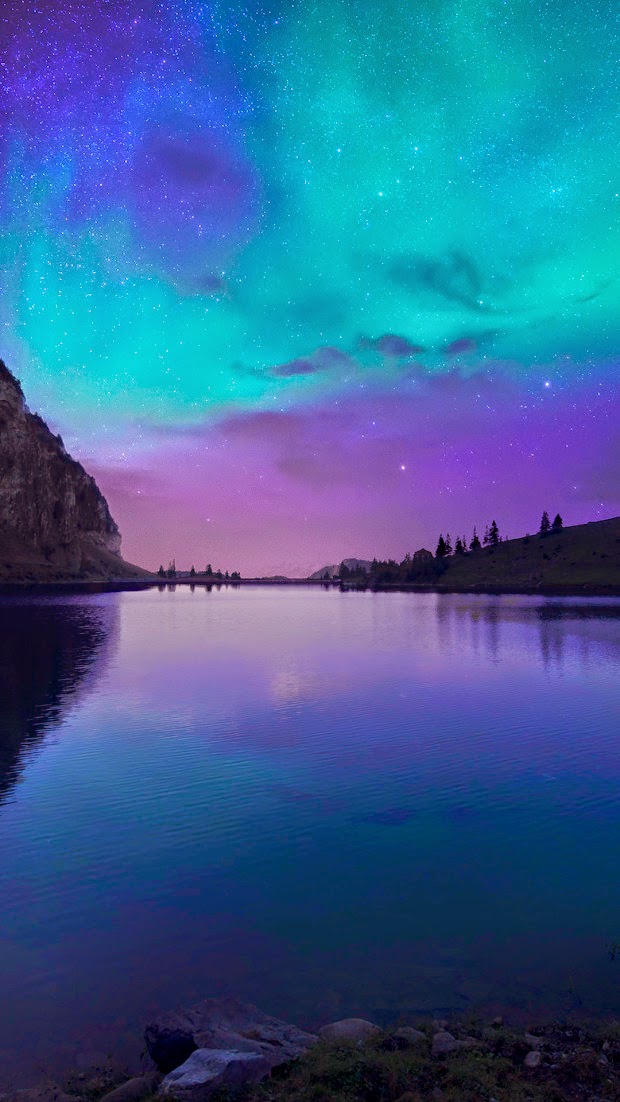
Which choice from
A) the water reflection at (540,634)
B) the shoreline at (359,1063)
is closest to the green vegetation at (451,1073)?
the shoreline at (359,1063)

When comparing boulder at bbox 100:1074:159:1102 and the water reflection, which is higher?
the water reflection

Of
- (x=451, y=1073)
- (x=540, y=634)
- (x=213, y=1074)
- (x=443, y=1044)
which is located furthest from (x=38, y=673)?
(x=540, y=634)

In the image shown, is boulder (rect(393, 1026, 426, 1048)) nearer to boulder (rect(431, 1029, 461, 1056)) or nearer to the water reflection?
boulder (rect(431, 1029, 461, 1056))

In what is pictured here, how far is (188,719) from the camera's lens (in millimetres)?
39406

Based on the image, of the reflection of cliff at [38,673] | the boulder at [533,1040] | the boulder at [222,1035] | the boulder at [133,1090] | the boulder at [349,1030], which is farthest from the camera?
the reflection of cliff at [38,673]

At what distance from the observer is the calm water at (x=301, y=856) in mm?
13055

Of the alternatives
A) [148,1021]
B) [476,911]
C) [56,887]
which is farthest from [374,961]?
[56,887]

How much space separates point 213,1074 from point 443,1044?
3.66 meters

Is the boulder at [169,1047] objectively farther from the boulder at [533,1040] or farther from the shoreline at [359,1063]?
the boulder at [533,1040]

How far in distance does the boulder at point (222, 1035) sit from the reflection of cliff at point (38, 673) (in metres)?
16.8

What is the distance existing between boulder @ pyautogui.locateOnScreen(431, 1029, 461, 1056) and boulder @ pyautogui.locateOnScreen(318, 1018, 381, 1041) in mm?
918

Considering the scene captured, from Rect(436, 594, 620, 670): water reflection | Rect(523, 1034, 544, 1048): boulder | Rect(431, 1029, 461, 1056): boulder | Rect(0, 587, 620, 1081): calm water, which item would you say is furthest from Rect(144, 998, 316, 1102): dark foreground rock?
Rect(436, 594, 620, 670): water reflection

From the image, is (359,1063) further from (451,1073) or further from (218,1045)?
(218,1045)

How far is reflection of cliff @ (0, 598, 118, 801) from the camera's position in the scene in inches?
1356
